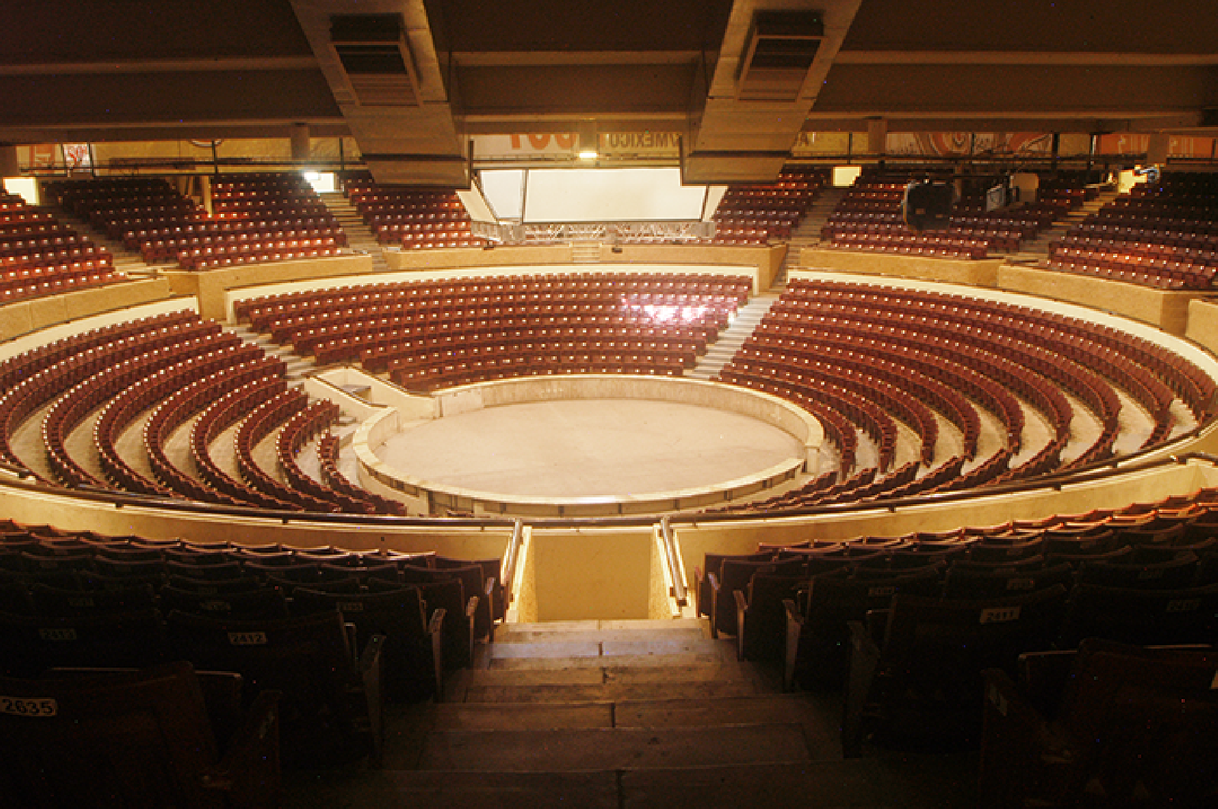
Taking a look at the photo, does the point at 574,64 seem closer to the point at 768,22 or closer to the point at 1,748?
the point at 768,22

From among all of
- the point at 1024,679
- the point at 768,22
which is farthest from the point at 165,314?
the point at 1024,679

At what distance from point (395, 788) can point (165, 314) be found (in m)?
19.0

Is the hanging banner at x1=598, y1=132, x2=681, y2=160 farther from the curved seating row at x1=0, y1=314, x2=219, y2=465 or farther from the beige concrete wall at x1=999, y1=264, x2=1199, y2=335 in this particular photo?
the curved seating row at x1=0, y1=314, x2=219, y2=465

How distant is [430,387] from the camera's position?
63.9ft

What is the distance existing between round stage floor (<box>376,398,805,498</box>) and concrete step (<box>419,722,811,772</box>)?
9.31 meters

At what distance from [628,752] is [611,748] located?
0.07 meters

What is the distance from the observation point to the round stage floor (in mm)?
14227

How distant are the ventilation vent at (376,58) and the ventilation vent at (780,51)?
10.1 feet

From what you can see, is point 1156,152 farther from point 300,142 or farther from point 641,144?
point 300,142

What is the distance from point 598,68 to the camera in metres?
8.82

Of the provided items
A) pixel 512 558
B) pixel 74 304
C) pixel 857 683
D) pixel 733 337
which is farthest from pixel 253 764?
pixel 733 337

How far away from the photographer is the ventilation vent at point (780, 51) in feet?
24.0

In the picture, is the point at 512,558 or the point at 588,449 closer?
the point at 512,558

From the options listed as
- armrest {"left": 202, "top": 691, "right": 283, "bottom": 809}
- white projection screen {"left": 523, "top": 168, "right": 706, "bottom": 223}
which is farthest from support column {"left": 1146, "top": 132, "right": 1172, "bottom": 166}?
armrest {"left": 202, "top": 691, "right": 283, "bottom": 809}
